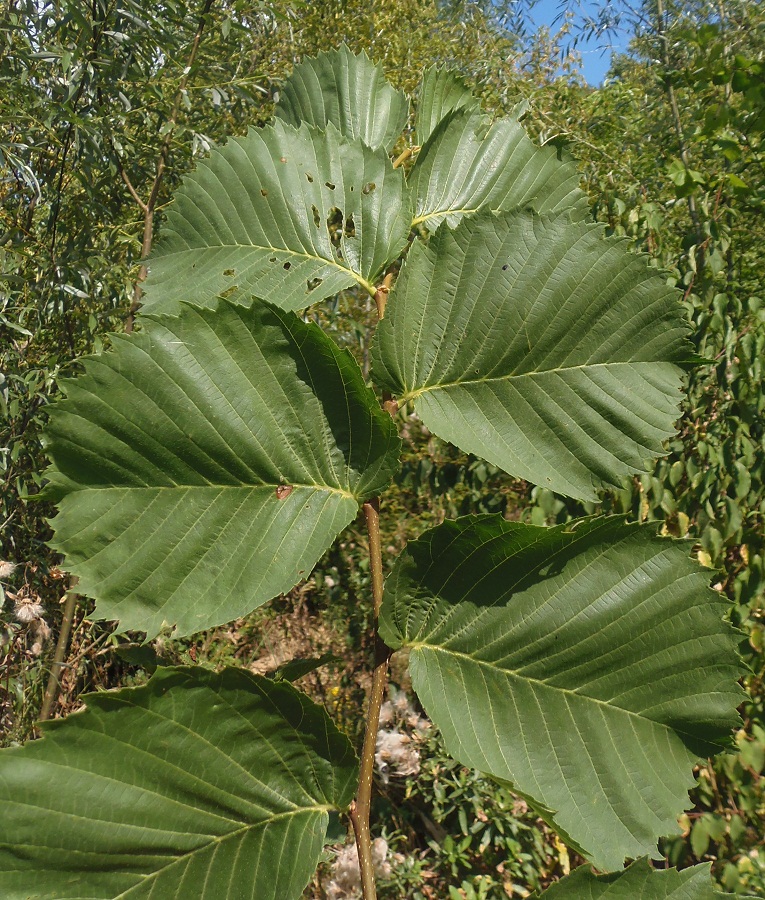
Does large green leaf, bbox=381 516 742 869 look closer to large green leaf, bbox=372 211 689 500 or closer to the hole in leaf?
large green leaf, bbox=372 211 689 500

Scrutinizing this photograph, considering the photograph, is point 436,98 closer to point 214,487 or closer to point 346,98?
point 346,98

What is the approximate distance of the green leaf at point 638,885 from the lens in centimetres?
57

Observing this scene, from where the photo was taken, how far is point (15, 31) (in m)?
2.41

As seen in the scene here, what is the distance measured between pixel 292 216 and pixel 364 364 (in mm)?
2698

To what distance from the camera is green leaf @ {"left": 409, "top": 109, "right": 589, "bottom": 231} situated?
33.2 inches

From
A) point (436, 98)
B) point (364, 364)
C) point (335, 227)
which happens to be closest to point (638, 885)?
point (335, 227)

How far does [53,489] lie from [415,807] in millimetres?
2954

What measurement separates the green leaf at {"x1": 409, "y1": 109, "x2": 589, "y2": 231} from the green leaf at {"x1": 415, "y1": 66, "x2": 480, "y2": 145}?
1.8 inches

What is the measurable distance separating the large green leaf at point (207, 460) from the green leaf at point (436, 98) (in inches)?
16.0

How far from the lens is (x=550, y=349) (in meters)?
0.68

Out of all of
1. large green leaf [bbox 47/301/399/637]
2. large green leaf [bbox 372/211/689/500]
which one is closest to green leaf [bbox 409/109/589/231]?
large green leaf [bbox 372/211/689/500]

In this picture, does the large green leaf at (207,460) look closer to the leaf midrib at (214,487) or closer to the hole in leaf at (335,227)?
the leaf midrib at (214,487)

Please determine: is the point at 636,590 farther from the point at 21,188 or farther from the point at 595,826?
the point at 21,188

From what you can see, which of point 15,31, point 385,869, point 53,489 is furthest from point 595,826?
point 15,31
